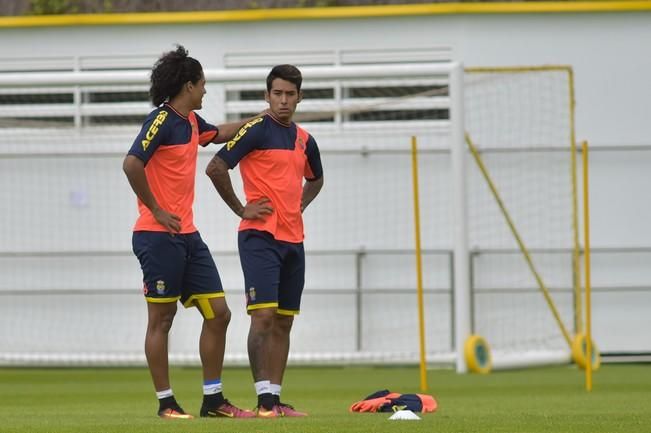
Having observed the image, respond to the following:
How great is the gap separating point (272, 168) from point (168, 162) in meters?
0.61

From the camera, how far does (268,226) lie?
8.50 meters

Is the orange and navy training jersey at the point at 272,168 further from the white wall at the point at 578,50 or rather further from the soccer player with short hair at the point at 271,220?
the white wall at the point at 578,50

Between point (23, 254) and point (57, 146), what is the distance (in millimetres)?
1141

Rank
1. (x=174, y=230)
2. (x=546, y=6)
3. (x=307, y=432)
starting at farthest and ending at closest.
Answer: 1. (x=546, y=6)
2. (x=174, y=230)
3. (x=307, y=432)

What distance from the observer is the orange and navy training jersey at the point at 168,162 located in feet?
27.1

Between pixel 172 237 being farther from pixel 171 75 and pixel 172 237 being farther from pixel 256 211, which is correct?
pixel 171 75

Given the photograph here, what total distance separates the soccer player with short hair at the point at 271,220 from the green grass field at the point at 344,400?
436 millimetres

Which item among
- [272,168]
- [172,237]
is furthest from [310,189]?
[172,237]

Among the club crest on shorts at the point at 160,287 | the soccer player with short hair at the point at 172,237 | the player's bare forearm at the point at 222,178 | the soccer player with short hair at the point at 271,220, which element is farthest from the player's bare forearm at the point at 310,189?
the club crest on shorts at the point at 160,287

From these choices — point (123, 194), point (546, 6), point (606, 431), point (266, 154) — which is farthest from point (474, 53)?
point (606, 431)

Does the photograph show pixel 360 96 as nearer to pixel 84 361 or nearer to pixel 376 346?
pixel 376 346

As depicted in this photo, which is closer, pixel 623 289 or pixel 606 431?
pixel 606 431

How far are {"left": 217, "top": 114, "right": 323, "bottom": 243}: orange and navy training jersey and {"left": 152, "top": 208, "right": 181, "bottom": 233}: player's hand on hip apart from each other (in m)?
0.45

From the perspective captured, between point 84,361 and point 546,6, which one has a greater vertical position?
point 546,6
